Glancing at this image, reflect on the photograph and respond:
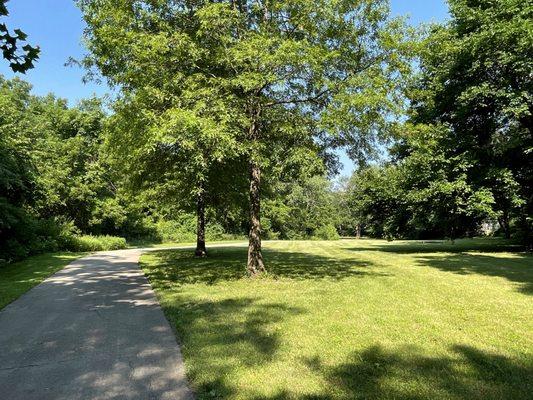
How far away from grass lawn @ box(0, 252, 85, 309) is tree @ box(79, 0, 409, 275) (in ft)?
19.5

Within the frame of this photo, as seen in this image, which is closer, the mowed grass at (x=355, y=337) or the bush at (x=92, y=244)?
the mowed grass at (x=355, y=337)

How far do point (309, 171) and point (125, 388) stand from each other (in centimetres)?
817

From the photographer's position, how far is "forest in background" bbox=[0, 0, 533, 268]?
11.0m

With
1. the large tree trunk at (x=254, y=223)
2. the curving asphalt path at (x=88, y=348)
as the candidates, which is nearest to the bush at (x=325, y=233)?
the large tree trunk at (x=254, y=223)

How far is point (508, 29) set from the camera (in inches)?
749

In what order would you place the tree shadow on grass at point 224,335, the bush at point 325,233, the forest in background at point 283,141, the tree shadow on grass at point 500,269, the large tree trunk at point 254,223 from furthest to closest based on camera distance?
the bush at point 325,233, the large tree trunk at point 254,223, the tree shadow on grass at point 500,269, the forest in background at point 283,141, the tree shadow on grass at point 224,335

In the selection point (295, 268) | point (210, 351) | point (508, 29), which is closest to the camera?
point (210, 351)

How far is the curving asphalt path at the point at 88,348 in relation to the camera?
15.0 ft

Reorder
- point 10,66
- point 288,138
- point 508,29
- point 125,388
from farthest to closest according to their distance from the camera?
point 508,29 < point 288,138 < point 10,66 < point 125,388

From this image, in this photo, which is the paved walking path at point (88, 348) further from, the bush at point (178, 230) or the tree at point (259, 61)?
the bush at point (178, 230)

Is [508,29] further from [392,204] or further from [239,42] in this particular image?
[239,42]

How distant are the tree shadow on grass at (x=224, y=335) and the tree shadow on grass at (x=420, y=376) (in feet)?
2.26

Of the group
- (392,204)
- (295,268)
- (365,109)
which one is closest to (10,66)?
(365,109)

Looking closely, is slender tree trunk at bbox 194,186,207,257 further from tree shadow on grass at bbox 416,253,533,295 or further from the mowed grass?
tree shadow on grass at bbox 416,253,533,295
